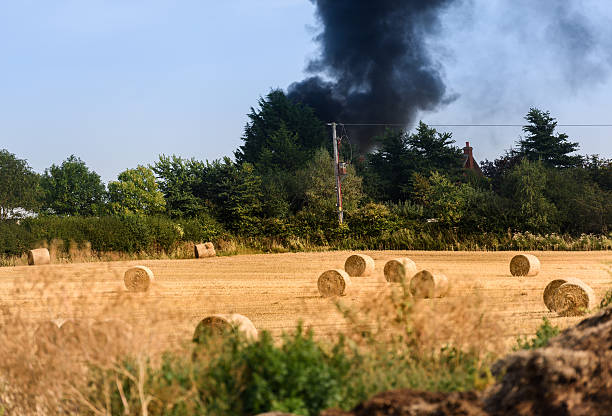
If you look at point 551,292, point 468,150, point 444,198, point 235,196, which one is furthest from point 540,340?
point 468,150

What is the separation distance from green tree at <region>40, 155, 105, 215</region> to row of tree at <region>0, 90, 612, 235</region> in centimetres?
8

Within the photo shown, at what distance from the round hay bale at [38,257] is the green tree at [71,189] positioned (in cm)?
2141

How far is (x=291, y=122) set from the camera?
4922 centimetres

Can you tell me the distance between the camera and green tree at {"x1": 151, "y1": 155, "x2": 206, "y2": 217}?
3238 centimetres

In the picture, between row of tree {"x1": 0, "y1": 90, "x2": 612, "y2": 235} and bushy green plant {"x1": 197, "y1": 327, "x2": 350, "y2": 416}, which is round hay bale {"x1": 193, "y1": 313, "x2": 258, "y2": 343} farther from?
row of tree {"x1": 0, "y1": 90, "x2": 612, "y2": 235}

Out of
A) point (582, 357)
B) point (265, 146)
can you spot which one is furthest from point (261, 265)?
point (265, 146)

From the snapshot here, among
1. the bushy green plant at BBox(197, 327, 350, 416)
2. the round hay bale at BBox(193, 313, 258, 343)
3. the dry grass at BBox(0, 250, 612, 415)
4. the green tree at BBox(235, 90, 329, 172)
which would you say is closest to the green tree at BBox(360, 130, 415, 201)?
the green tree at BBox(235, 90, 329, 172)

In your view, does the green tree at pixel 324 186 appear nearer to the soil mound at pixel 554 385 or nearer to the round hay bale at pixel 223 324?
the round hay bale at pixel 223 324

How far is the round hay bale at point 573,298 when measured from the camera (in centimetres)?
960

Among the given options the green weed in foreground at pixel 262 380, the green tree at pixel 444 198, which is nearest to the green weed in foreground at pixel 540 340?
the green weed in foreground at pixel 262 380

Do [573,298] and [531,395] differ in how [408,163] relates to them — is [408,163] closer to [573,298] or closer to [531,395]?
[573,298]

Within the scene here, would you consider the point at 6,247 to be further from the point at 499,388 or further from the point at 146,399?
the point at 499,388

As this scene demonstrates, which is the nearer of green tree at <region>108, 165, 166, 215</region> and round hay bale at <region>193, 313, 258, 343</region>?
round hay bale at <region>193, 313, 258, 343</region>

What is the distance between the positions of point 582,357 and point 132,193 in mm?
34068
